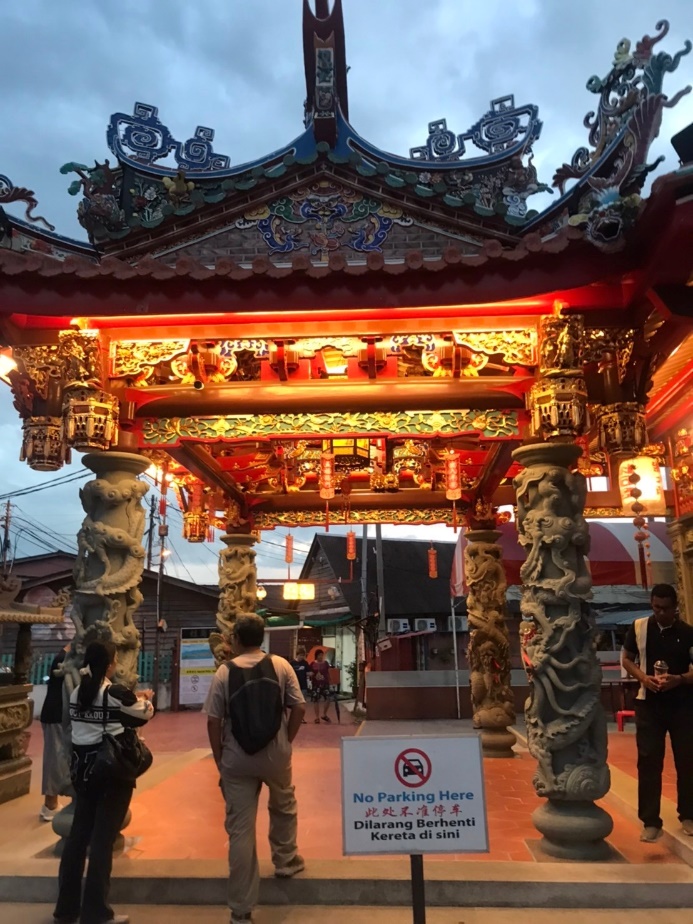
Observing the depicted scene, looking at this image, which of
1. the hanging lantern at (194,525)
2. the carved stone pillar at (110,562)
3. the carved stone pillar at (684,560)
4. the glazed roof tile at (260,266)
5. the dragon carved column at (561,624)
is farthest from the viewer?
the hanging lantern at (194,525)

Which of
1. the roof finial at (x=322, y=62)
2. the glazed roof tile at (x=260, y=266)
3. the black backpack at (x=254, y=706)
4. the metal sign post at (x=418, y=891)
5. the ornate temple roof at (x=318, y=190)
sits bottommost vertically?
the metal sign post at (x=418, y=891)

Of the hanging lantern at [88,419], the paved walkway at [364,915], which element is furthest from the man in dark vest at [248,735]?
the hanging lantern at [88,419]

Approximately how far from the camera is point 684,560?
7555mm

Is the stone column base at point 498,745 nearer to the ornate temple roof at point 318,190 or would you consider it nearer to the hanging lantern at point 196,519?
the hanging lantern at point 196,519

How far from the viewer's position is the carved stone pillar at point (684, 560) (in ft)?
24.1

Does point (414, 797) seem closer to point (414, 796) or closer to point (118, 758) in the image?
point (414, 796)

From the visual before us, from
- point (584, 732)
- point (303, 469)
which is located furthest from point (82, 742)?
point (303, 469)

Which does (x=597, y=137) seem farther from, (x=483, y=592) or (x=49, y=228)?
(x=483, y=592)

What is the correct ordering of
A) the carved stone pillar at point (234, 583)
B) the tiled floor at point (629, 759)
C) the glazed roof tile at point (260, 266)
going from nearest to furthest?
1. the glazed roof tile at point (260, 266)
2. the tiled floor at point (629, 759)
3. the carved stone pillar at point (234, 583)

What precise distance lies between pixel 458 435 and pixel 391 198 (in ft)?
12.3

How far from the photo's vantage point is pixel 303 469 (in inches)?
319

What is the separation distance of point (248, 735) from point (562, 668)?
6.68ft

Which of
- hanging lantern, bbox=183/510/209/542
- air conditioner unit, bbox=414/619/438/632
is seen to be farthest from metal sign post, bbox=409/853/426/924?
air conditioner unit, bbox=414/619/438/632

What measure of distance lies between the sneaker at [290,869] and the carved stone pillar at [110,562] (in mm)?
1492
